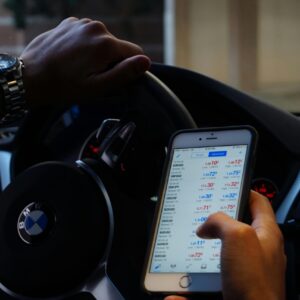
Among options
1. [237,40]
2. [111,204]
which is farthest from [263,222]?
[237,40]

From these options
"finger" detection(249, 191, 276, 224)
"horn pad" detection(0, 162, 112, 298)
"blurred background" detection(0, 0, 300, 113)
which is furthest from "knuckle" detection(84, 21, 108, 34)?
"blurred background" detection(0, 0, 300, 113)

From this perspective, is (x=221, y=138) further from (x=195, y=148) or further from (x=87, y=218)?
(x=87, y=218)

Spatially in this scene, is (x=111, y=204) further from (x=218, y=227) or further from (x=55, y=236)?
(x=218, y=227)

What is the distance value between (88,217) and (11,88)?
0.70 ft

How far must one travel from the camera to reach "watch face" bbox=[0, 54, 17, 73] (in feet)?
3.43

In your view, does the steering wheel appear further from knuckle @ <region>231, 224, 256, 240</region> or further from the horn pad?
knuckle @ <region>231, 224, 256, 240</region>

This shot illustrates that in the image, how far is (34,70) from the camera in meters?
1.05

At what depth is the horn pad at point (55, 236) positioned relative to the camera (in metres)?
0.96

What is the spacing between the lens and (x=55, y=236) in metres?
0.96

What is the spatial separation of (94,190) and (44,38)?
229 mm

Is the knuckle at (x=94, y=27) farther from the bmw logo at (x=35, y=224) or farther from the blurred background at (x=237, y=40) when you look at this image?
the blurred background at (x=237, y=40)

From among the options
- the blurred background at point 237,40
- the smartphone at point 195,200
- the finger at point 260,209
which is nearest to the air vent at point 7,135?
the smartphone at point 195,200

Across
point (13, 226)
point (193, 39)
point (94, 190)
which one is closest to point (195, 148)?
point (94, 190)

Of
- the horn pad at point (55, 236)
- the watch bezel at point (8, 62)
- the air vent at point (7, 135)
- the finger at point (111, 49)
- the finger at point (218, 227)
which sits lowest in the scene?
the air vent at point (7, 135)
